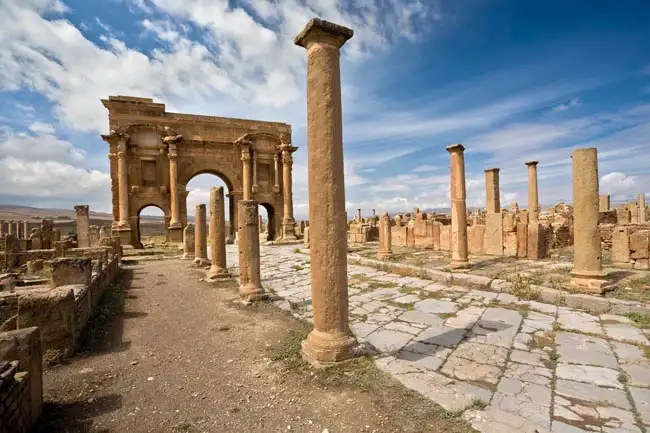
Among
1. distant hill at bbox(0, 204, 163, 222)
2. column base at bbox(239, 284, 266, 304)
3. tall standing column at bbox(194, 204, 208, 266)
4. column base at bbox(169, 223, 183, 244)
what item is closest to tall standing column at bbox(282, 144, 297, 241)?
column base at bbox(169, 223, 183, 244)

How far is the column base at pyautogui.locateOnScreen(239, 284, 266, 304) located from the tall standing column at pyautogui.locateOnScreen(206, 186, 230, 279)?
2847mm

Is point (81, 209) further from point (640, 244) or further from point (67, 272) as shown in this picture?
point (640, 244)

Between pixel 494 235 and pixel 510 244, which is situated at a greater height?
pixel 494 235

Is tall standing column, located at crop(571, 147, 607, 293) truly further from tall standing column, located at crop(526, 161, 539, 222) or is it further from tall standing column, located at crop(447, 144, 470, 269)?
tall standing column, located at crop(526, 161, 539, 222)

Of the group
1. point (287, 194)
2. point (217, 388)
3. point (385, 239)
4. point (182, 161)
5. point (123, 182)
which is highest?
point (182, 161)

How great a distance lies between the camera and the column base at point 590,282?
6156 mm

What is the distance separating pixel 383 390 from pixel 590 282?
5490 millimetres

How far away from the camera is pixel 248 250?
7.35m

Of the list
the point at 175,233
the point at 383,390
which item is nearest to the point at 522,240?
the point at 383,390

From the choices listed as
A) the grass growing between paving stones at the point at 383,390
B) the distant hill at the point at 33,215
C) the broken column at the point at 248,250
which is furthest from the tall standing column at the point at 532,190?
the distant hill at the point at 33,215

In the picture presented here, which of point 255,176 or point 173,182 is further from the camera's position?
point 255,176

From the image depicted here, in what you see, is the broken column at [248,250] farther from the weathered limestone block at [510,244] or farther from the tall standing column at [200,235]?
the weathered limestone block at [510,244]

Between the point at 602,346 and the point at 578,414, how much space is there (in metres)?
1.88

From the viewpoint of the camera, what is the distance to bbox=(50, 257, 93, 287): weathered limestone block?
5680 mm
